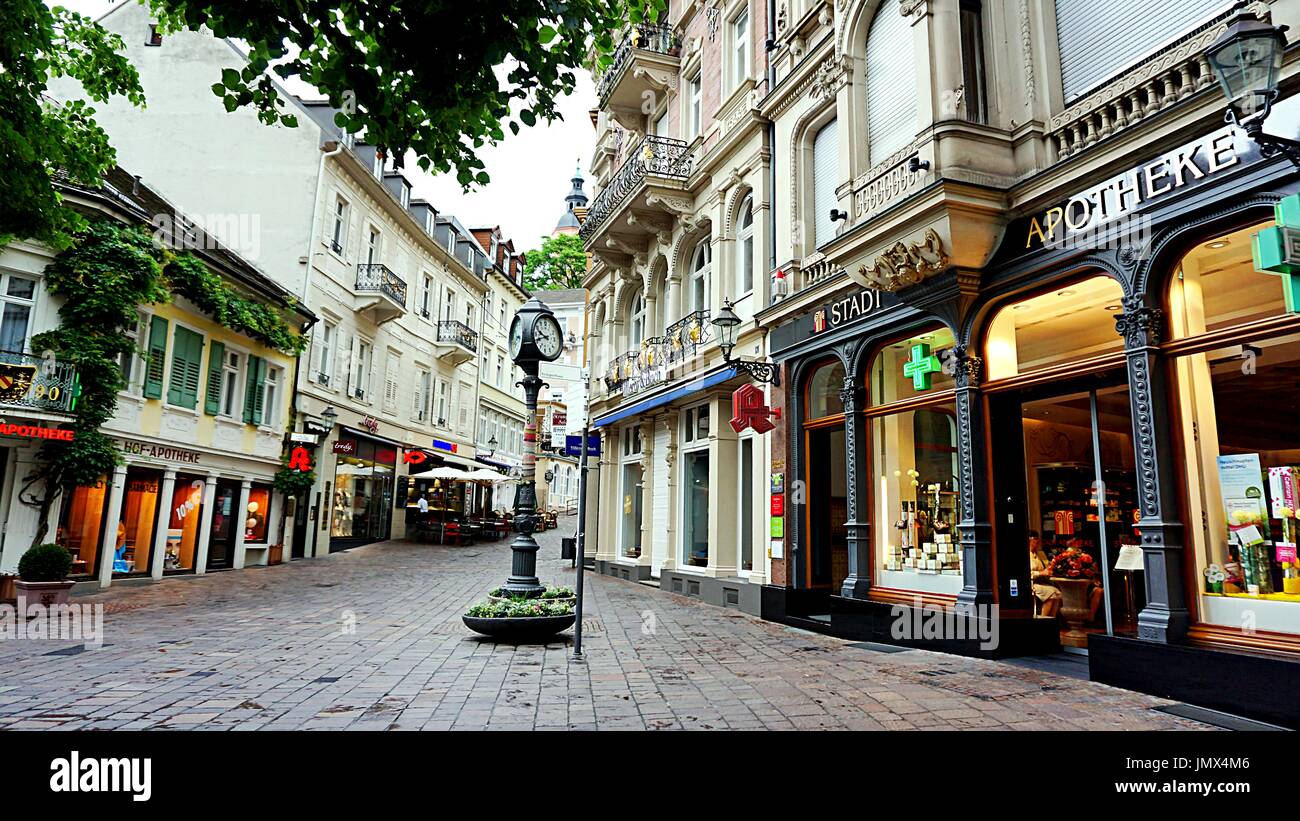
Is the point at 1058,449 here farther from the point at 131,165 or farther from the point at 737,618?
the point at 131,165

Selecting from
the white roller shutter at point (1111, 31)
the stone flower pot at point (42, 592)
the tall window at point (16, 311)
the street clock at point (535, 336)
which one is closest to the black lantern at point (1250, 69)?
the white roller shutter at point (1111, 31)

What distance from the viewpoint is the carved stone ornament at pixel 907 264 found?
Answer: 8.84 metres

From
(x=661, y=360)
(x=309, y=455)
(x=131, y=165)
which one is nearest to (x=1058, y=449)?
(x=661, y=360)

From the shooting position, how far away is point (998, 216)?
8.62 m

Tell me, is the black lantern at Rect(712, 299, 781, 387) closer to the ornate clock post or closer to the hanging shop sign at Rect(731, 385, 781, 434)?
the hanging shop sign at Rect(731, 385, 781, 434)

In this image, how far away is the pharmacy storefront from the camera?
15.1 m

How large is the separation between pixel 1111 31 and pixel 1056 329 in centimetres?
307

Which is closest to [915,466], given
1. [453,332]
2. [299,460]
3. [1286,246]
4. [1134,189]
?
[1134,189]

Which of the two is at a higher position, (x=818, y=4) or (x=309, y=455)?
(x=818, y=4)

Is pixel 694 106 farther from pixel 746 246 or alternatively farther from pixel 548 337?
pixel 548 337

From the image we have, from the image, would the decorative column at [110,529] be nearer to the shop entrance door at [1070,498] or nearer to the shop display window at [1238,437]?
the shop entrance door at [1070,498]

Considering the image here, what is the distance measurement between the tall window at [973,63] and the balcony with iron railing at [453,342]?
2803 cm

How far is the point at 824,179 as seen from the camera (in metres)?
12.8
